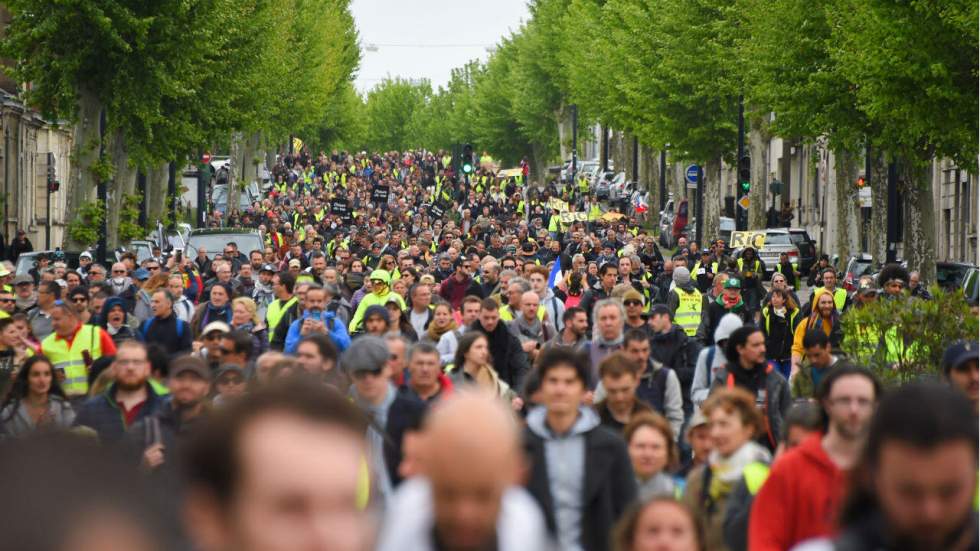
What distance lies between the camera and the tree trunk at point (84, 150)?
40.6 m

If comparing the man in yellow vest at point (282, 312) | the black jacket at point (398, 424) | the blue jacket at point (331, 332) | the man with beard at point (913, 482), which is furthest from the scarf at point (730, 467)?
the man in yellow vest at point (282, 312)

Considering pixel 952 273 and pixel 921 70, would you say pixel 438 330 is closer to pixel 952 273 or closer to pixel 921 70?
pixel 921 70

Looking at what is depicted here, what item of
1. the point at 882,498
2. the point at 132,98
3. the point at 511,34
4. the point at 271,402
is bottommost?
the point at 882,498

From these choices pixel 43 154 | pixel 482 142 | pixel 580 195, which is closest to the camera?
pixel 43 154

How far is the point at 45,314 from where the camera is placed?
17.0 meters

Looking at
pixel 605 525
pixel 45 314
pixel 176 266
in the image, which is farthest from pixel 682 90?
pixel 605 525

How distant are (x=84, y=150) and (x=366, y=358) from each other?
3290 centimetres

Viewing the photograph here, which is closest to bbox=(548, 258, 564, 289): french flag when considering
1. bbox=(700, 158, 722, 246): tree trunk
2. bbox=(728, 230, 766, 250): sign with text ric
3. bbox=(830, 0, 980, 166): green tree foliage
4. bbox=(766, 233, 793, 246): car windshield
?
bbox=(830, 0, 980, 166): green tree foliage

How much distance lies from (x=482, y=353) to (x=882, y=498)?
8474 mm

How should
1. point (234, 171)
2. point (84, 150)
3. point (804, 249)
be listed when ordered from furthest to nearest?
point (234, 171), point (804, 249), point (84, 150)

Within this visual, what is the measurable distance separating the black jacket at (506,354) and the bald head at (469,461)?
10.9m

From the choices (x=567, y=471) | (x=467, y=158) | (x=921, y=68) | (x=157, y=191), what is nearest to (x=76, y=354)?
(x=567, y=471)

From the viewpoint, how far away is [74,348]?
43.8 ft

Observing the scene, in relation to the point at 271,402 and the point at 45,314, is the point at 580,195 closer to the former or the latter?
the point at 45,314
